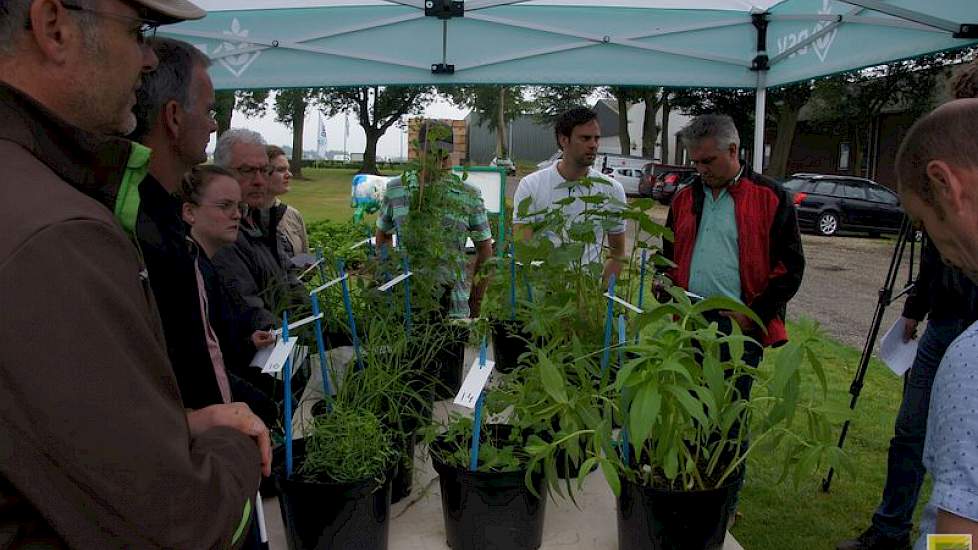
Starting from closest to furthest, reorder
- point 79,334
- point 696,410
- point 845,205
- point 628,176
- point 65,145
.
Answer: point 79,334, point 65,145, point 696,410, point 845,205, point 628,176

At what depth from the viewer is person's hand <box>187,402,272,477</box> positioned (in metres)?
1.06

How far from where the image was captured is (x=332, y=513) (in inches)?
60.2

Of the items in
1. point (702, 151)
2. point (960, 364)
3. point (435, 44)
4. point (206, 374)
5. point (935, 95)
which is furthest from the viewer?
point (935, 95)

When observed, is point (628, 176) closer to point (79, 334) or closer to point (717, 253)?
point (717, 253)

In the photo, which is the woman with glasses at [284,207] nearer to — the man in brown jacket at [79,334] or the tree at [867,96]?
the man in brown jacket at [79,334]

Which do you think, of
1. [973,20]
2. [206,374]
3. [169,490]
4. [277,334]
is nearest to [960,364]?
[169,490]

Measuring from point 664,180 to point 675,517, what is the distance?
1851 cm

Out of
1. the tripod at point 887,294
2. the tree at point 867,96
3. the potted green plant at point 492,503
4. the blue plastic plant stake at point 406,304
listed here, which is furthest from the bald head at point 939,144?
the tree at point 867,96

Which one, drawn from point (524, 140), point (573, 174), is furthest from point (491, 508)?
point (524, 140)

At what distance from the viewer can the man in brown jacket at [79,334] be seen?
68 cm

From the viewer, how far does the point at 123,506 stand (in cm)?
73

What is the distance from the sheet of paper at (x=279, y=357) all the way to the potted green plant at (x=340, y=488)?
0.75 feet

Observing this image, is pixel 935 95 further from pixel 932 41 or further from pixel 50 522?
pixel 50 522

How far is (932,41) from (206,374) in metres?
2.98
